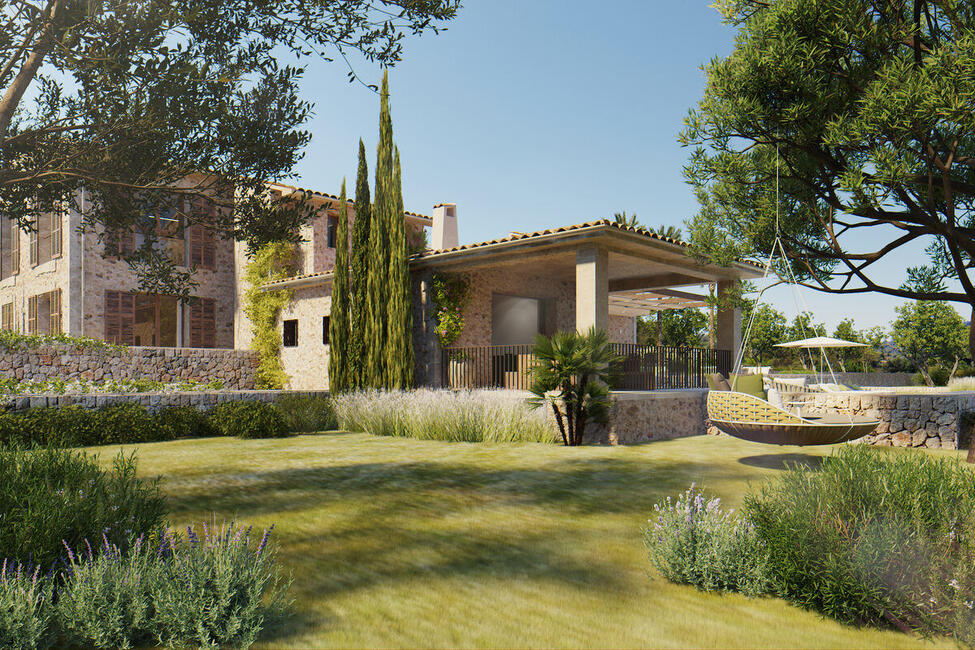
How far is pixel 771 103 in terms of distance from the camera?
942cm

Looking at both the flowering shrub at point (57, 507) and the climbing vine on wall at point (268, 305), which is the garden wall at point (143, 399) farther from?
the flowering shrub at point (57, 507)

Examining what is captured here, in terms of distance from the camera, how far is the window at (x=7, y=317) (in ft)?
76.8

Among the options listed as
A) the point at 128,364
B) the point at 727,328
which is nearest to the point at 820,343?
the point at 727,328

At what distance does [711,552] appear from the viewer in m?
4.28

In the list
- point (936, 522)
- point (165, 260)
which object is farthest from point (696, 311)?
point (936, 522)

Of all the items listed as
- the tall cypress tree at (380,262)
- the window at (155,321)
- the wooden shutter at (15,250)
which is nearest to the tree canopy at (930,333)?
the tall cypress tree at (380,262)

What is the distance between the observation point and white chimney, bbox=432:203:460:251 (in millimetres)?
18203

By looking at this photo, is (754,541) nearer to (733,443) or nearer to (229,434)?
(733,443)

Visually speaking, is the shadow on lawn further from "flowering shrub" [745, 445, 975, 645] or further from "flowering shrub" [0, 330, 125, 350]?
"flowering shrub" [0, 330, 125, 350]

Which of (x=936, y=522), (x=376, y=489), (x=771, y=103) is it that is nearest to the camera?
(x=936, y=522)

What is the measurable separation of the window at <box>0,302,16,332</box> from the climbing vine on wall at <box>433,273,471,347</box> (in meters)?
17.2

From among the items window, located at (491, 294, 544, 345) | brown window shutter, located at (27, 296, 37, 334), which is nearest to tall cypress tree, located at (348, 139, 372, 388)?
window, located at (491, 294, 544, 345)

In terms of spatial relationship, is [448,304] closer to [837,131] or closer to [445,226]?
[445,226]

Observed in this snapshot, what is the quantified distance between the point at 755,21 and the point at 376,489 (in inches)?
326
